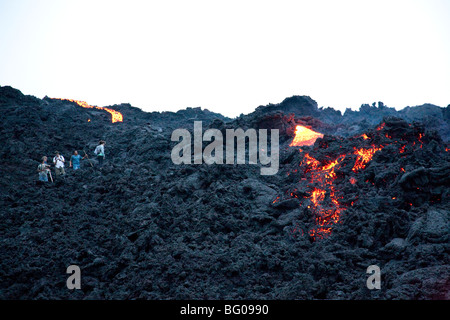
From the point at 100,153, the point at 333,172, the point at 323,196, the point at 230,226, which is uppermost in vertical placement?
the point at 100,153

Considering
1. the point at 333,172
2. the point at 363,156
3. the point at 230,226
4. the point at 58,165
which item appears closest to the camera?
the point at 230,226

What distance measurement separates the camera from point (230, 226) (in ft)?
33.7

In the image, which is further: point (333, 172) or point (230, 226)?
point (333, 172)

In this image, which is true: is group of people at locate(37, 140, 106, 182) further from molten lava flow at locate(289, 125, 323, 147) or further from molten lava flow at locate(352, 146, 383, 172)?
molten lava flow at locate(352, 146, 383, 172)

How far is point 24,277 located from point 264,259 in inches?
215

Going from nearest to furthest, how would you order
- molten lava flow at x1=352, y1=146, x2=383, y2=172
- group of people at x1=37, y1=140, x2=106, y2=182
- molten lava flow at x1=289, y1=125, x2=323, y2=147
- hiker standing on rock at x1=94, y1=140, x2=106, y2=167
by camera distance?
molten lava flow at x1=352, y1=146, x2=383, y2=172, group of people at x1=37, y1=140, x2=106, y2=182, hiker standing on rock at x1=94, y1=140, x2=106, y2=167, molten lava flow at x1=289, y1=125, x2=323, y2=147

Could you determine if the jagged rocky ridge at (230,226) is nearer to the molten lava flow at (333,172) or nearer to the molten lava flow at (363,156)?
the molten lava flow at (333,172)

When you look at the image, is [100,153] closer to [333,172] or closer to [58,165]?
[58,165]

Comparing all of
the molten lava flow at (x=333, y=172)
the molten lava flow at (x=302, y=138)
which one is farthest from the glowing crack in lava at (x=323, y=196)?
the molten lava flow at (x=302, y=138)

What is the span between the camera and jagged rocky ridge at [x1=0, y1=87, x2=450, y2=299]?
7.77 meters

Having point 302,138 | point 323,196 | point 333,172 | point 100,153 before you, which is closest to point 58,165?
point 100,153

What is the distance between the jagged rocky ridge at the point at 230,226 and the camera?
306 inches

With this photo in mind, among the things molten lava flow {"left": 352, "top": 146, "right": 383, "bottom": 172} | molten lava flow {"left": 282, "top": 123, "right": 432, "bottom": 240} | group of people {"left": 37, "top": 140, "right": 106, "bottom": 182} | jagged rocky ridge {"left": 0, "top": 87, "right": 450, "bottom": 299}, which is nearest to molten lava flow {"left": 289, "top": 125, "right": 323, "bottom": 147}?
jagged rocky ridge {"left": 0, "top": 87, "right": 450, "bottom": 299}

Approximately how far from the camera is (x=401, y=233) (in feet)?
29.0
